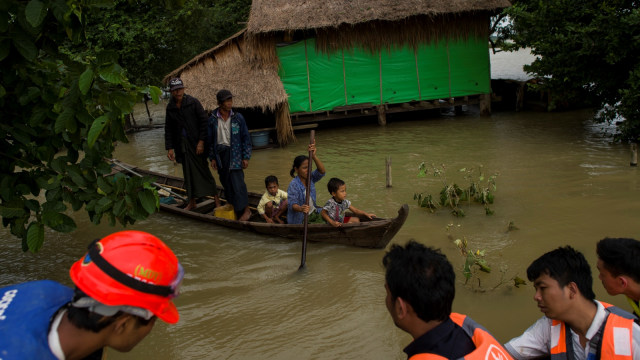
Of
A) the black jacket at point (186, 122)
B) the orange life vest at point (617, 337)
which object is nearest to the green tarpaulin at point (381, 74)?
the black jacket at point (186, 122)

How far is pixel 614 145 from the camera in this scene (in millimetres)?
9719

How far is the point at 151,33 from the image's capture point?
548 inches

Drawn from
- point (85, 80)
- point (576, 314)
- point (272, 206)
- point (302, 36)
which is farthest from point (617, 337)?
point (302, 36)

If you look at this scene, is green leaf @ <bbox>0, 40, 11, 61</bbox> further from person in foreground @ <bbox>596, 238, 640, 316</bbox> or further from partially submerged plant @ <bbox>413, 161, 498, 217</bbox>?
partially submerged plant @ <bbox>413, 161, 498, 217</bbox>

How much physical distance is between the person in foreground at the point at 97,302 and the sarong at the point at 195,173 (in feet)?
17.5

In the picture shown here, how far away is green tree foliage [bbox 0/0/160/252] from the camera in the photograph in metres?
3.25

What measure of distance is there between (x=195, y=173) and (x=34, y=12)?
403 centimetres

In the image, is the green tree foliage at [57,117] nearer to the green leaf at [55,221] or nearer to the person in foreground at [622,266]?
the green leaf at [55,221]

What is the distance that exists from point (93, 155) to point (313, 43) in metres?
10.1

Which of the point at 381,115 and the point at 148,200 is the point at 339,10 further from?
the point at 148,200

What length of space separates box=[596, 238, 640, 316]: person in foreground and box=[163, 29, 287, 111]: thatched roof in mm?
10285

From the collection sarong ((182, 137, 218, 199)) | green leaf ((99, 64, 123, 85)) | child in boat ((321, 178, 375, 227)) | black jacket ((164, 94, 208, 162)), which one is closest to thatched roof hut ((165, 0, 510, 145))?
sarong ((182, 137, 218, 199))

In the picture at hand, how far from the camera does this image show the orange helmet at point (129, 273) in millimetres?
1405

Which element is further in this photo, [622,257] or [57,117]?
[57,117]
